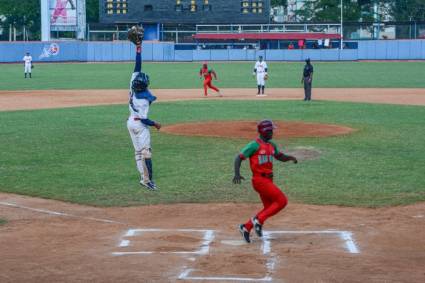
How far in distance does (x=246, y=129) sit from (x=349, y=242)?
13.7 metres

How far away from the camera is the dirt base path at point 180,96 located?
3794 cm

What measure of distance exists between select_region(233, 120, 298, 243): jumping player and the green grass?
3348mm

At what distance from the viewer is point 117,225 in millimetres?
13062

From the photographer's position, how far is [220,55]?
84625 mm

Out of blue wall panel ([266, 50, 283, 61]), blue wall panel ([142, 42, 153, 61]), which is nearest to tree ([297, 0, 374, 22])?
blue wall panel ([266, 50, 283, 61])

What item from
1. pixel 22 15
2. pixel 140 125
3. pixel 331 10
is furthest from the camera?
pixel 331 10

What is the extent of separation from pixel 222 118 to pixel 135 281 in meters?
20.0

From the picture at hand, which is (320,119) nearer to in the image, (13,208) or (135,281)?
(13,208)

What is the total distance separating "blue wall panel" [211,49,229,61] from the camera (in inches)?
3319

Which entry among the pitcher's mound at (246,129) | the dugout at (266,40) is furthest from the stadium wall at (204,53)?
the pitcher's mound at (246,129)

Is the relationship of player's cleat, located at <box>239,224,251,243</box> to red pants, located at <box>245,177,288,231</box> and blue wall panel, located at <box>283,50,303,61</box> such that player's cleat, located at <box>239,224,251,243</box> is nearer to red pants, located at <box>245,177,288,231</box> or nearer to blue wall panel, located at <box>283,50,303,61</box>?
red pants, located at <box>245,177,288,231</box>

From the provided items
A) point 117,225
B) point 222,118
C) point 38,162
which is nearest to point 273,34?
point 222,118

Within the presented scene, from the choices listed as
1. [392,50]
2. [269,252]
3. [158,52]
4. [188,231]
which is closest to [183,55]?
[158,52]

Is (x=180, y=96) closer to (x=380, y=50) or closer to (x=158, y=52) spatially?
(x=158, y=52)
